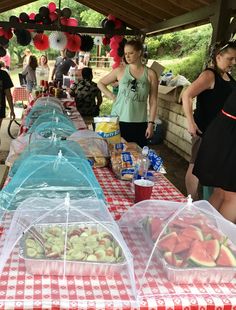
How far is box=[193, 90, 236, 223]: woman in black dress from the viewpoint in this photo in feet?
6.96

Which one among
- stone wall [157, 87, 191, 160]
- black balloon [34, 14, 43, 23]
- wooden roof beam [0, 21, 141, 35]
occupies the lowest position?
stone wall [157, 87, 191, 160]

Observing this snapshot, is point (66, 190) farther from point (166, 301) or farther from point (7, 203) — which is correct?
point (166, 301)

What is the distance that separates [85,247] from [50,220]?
15cm

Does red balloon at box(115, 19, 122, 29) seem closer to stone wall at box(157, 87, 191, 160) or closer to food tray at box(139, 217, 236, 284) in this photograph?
stone wall at box(157, 87, 191, 160)

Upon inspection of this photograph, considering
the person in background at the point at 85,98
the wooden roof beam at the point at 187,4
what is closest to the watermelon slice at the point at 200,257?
the wooden roof beam at the point at 187,4

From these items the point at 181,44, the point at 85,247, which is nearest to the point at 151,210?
the point at 85,247

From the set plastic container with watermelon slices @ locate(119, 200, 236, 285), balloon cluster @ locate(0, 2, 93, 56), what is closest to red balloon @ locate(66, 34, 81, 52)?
balloon cluster @ locate(0, 2, 93, 56)

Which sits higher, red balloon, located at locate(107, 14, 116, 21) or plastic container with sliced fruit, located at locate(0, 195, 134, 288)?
red balloon, located at locate(107, 14, 116, 21)

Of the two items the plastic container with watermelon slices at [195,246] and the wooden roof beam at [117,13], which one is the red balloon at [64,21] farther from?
the plastic container with watermelon slices at [195,246]

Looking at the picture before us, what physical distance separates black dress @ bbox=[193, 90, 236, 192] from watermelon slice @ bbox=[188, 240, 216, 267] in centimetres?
98

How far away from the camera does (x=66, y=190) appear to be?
1.67 metres

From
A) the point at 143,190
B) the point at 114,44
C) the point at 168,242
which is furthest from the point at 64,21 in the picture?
the point at 168,242

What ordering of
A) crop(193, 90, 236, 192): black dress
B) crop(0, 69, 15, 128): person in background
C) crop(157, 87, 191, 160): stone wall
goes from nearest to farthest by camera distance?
crop(193, 90, 236, 192): black dress < crop(0, 69, 15, 128): person in background < crop(157, 87, 191, 160): stone wall

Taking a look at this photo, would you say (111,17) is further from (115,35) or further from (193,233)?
(193,233)
